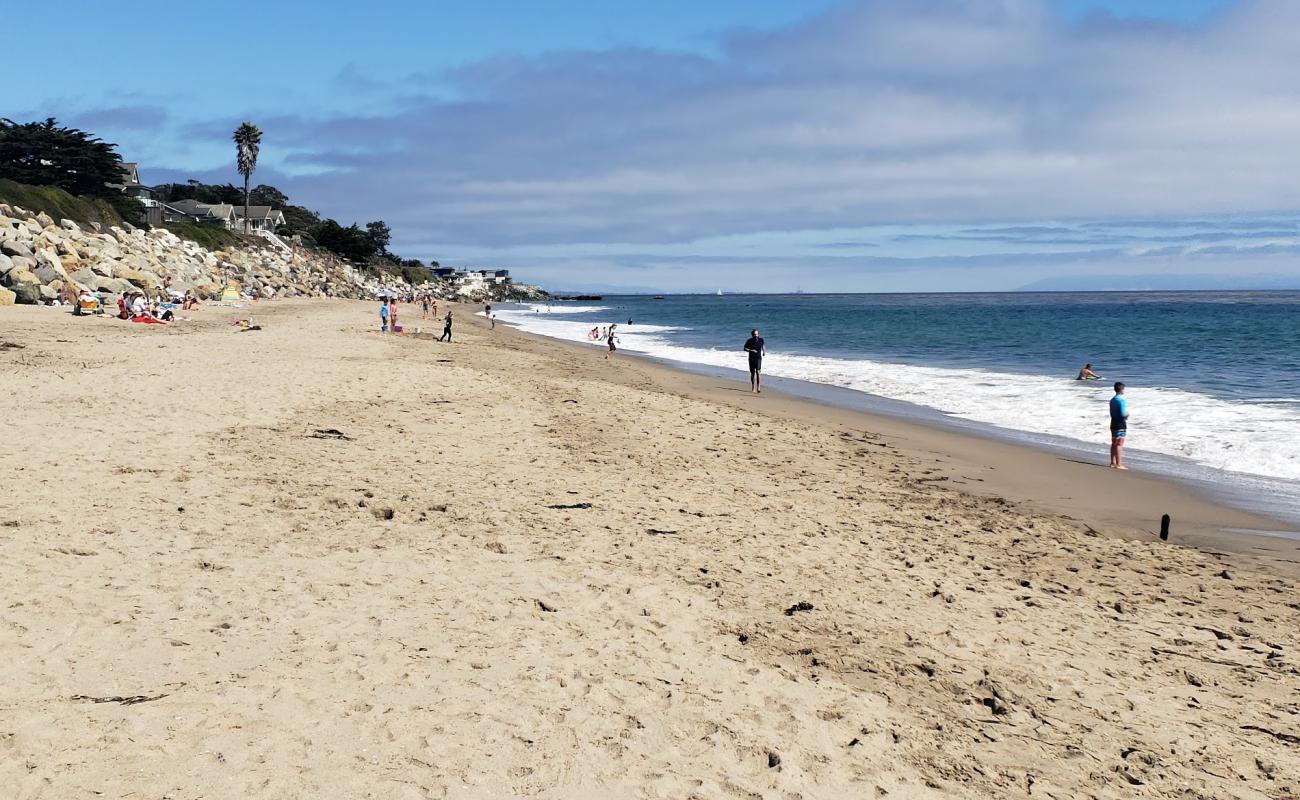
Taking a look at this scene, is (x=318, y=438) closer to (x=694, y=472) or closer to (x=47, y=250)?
(x=694, y=472)

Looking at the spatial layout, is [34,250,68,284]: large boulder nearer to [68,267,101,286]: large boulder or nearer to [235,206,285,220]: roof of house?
[68,267,101,286]: large boulder

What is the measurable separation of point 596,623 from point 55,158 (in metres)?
73.7

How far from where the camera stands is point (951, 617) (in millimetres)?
6867

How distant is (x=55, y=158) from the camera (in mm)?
63500

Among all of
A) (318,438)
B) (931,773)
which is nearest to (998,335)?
(318,438)

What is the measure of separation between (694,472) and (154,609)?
6.91 m

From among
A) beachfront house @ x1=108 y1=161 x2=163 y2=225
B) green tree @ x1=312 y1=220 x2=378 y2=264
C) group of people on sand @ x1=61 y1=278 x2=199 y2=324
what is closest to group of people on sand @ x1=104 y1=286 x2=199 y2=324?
group of people on sand @ x1=61 y1=278 x2=199 y2=324

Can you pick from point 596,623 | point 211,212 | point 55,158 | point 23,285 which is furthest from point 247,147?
point 596,623

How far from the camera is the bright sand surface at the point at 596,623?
14.9 feet

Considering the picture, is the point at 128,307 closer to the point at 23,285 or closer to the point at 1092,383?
the point at 23,285

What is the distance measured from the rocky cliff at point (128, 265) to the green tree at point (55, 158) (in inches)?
295

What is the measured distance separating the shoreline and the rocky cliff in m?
31.1

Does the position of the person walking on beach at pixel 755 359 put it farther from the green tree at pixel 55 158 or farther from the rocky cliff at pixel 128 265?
the green tree at pixel 55 158

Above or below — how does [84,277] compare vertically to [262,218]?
below
